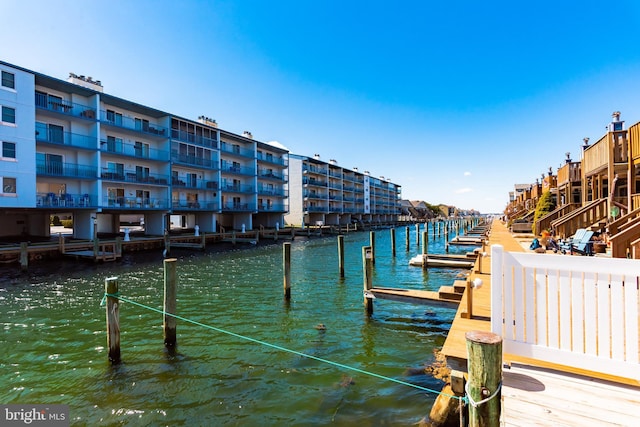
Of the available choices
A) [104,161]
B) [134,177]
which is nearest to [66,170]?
[104,161]

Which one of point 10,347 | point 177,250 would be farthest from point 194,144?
point 10,347

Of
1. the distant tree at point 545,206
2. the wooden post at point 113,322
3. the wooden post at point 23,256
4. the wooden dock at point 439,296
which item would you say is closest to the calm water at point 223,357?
the wooden post at point 113,322

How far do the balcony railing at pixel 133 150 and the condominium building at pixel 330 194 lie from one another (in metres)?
29.3

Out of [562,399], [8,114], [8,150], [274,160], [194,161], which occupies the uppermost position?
[274,160]

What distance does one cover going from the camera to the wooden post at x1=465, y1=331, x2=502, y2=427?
341 centimetres

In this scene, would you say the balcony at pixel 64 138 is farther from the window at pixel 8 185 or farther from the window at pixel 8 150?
the window at pixel 8 185

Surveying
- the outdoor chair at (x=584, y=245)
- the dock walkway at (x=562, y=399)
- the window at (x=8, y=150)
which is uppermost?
the window at (x=8, y=150)

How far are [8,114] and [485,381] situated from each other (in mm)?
33022

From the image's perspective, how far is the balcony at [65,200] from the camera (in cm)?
2612

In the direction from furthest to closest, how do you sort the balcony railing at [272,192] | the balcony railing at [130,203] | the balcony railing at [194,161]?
the balcony railing at [272,192]
the balcony railing at [194,161]
the balcony railing at [130,203]

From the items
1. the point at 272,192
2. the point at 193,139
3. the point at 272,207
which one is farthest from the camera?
the point at 272,207

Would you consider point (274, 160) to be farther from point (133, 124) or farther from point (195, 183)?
point (133, 124)

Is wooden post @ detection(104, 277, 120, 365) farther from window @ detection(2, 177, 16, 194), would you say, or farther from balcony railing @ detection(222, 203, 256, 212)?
balcony railing @ detection(222, 203, 256, 212)

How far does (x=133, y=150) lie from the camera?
33.4 m
